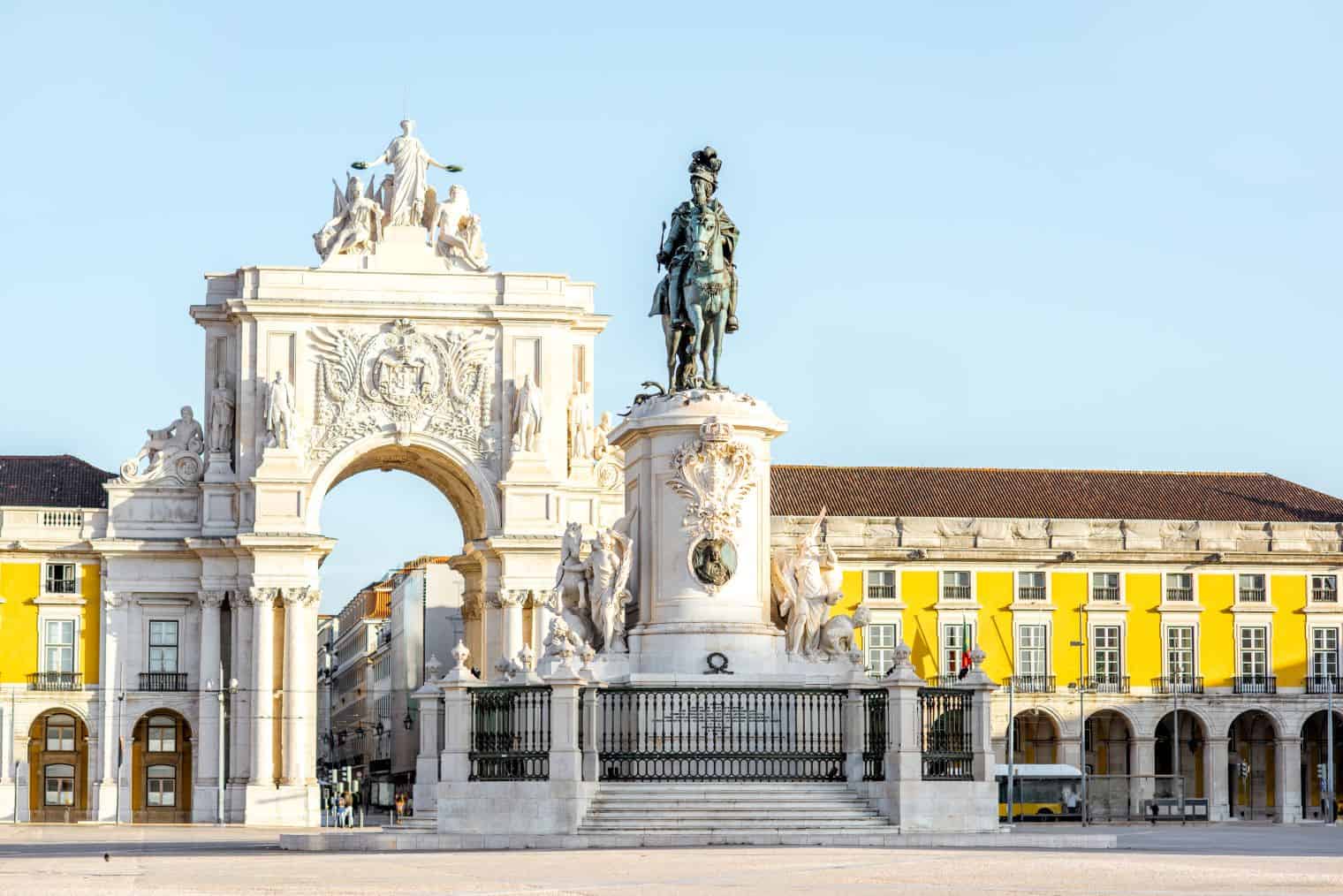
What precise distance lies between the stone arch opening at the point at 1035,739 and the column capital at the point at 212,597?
22.6m

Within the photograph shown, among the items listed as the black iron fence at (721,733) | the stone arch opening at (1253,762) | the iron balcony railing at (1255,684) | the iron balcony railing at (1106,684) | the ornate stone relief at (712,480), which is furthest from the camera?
the stone arch opening at (1253,762)

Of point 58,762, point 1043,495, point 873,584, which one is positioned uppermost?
point 1043,495

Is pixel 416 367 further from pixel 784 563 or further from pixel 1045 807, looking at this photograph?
pixel 784 563

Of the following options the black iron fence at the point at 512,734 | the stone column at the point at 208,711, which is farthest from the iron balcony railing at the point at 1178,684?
the black iron fence at the point at 512,734

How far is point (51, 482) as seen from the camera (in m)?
74.8

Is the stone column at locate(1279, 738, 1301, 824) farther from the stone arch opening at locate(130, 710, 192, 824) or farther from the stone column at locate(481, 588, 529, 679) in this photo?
the stone arch opening at locate(130, 710, 192, 824)

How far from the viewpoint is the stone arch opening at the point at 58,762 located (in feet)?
233

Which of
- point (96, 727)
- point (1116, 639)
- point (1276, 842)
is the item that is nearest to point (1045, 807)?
point (1116, 639)

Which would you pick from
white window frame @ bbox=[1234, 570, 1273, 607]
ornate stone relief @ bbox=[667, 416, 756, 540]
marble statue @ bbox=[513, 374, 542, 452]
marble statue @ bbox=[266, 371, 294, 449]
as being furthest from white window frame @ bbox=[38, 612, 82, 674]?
ornate stone relief @ bbox=[667, 416, 756, 540]

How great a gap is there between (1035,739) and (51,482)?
29.4m

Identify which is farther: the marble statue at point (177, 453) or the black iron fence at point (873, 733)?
the marble statue at point (177, 453)

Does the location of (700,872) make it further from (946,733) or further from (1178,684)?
(1178,684)

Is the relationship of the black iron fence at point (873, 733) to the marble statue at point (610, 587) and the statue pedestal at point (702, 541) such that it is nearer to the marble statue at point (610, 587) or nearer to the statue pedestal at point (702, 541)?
the statue pedestal at point (702, 541)

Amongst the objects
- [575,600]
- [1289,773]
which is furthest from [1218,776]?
[575,600]
